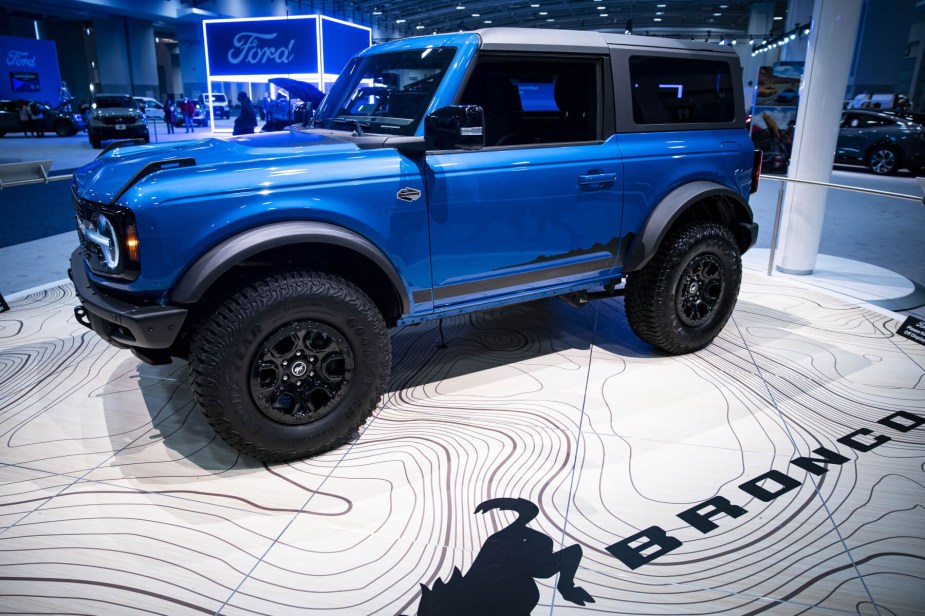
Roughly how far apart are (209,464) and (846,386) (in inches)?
137

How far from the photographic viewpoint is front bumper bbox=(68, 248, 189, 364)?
7.84 feet

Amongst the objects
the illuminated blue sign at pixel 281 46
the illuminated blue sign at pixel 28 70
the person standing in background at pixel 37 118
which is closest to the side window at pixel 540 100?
the illuminated blue sign at pixel 281 46

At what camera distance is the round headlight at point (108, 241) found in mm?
2439

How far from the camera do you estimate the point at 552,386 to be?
3.53 metres

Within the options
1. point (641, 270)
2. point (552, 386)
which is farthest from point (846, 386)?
point (552, 386)

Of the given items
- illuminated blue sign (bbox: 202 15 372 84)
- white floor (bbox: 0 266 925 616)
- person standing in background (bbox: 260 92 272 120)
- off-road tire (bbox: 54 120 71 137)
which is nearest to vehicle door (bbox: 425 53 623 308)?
white floor (bbox: 0 266 925 616)

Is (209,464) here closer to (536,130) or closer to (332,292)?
(332,292)

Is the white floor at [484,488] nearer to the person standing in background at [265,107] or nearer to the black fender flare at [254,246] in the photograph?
the black fender flare at [254,246]

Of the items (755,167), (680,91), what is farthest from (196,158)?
(755,167)

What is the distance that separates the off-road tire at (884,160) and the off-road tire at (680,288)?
10.5m

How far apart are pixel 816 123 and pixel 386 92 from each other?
4.18 meters

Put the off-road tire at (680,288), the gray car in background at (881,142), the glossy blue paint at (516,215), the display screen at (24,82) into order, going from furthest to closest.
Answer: the display screen at (24,82) < the gray car in background at (881,142) < the off-road tire at (680,288) < the glossy blue paint at (516,215)

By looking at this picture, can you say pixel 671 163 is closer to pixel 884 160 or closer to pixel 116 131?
pixel 884 160

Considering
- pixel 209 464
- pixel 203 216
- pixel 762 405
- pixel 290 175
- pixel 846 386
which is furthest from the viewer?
pixel 846 386
